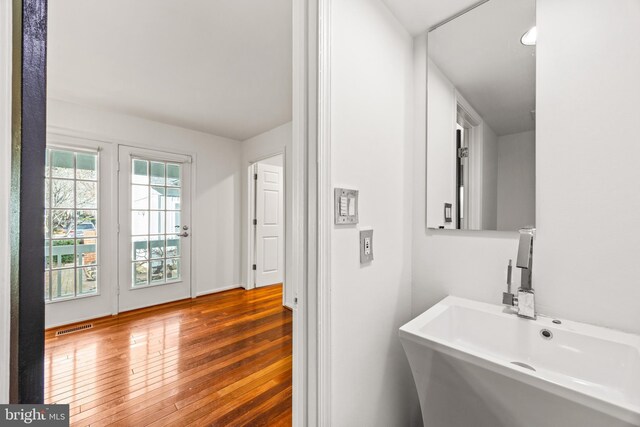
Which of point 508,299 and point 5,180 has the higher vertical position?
point 5,180

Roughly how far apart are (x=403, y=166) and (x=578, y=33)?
0.80 metres

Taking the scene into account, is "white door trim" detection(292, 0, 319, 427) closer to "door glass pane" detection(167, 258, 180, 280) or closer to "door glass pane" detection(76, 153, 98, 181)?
"door glass pane" detection(76, 153, 98, 181)

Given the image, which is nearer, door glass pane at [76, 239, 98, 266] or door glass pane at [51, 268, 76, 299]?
door glass pane at [51, 268, 76, 299]

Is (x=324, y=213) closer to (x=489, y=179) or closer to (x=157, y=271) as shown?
(x=489, y=179)

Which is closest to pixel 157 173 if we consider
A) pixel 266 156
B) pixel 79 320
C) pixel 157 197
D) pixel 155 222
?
pixel 157 197

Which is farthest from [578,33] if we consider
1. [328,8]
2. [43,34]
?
[43,34]

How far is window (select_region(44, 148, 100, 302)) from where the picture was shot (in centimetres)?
→ 282

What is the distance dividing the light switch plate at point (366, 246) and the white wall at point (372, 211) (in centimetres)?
3

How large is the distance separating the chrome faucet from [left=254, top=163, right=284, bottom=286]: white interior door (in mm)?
3358

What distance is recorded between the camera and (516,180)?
120 centimetres

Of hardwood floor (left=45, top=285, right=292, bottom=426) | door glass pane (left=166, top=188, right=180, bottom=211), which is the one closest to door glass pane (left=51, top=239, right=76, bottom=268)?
hardwood floor (left=45, top=285, right=292, bottom=426)

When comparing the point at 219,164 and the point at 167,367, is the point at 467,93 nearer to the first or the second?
the point at 167,367

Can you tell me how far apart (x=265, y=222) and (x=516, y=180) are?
3.66 meters

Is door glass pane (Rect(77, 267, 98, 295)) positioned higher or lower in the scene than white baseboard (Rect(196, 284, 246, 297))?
higher
